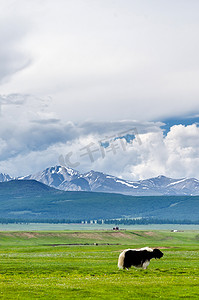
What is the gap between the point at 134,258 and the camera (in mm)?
47750

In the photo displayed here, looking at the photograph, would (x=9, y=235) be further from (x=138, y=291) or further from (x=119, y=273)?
(x=138, y=291)

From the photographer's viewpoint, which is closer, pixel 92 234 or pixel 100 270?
pixel 100 270

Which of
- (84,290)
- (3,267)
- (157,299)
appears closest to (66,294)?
(84,290)

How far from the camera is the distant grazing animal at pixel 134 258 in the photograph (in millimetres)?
47188

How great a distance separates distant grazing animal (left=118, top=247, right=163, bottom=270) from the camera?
47188 millimetres

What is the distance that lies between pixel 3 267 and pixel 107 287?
2462cm

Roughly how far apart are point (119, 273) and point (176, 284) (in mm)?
10683

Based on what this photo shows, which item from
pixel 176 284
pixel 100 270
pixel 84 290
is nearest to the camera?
pixel 84 290

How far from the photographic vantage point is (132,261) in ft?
156

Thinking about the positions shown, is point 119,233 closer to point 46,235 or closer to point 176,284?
point 46,235

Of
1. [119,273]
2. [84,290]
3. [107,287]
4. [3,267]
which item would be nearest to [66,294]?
[84,290]

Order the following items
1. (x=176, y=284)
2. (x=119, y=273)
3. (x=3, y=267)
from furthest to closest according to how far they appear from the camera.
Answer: (x=3, y=267) → (x=119, y=273) → (x=176, y=284)

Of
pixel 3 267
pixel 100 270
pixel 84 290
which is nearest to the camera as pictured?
pixel 84 290

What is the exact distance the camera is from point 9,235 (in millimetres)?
163875
